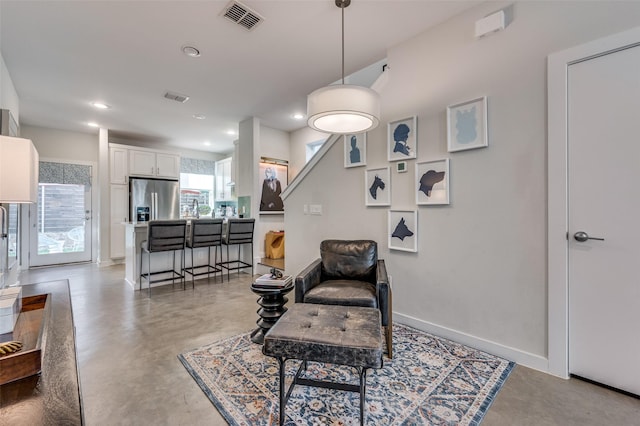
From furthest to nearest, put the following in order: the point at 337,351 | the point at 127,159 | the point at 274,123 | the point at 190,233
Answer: the point at 127,159 < the point at 274,123 < the point at 190,233 < the point at 337,351

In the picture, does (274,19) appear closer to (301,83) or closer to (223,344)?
(301,83)

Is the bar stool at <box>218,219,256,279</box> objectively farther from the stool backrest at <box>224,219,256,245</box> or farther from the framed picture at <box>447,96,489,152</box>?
the framed picture at <box>447,96,489,152</box>

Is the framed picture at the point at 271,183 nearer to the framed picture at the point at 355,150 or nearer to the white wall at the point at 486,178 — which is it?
the framed picture at the point at 355,150

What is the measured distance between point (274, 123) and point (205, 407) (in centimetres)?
492

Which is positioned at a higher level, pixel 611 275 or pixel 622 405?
pixel 611 275

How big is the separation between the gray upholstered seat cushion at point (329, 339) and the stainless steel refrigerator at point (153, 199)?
19.4 ft

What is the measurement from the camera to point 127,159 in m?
6.28

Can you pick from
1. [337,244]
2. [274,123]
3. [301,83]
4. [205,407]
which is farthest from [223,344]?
[274,123]

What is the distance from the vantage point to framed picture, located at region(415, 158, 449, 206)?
2521 mm

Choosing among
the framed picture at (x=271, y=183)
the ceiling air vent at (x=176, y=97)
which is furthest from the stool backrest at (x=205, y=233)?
the ceiling air vent at (x=176, y=97)

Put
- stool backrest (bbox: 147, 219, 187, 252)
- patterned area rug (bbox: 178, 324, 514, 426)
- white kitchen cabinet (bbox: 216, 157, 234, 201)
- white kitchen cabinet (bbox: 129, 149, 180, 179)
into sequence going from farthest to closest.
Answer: white kitchen cabinet (bbox: 216, 157, 234, 201)
white kitchen cabinet (bbox: 129, 149, 180, 179)
stool backrest (bbox: 147, 219, 187, 252)
patterned area rug (bbox: 178, 324, 514, 426)

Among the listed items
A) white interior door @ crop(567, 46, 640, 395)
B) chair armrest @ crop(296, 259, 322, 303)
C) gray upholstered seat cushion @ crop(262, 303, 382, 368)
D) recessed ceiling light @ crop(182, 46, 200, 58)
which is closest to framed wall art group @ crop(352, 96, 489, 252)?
white interior door @ crop(567, 46, 640, 395)

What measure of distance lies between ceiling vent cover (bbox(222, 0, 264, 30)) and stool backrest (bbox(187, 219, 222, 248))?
2.69 meters

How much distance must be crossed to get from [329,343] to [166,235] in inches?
130
